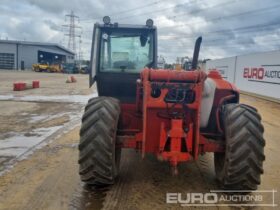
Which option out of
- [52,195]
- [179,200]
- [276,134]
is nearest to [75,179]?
[52,195]

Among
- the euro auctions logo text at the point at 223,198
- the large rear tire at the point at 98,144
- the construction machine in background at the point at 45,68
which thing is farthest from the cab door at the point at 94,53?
the construction machine in background at the point at 45,68

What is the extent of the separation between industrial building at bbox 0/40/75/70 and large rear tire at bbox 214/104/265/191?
72.6 metres

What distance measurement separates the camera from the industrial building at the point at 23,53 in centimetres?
7262

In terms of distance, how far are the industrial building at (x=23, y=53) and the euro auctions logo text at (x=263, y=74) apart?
187 ft

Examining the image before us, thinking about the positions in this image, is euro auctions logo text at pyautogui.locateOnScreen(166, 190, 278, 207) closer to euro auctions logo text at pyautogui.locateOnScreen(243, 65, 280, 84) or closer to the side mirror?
the side mirror

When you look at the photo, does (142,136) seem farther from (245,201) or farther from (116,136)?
(245,201)

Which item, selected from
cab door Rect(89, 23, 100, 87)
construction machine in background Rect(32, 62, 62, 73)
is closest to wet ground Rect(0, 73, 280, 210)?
cab door Rect(89, 23, 100, 87)

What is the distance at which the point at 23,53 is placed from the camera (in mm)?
75688

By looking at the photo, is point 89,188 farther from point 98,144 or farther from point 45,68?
point 45,68

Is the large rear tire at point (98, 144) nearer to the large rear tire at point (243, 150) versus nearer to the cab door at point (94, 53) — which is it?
the large rear tire at point (243, 150)

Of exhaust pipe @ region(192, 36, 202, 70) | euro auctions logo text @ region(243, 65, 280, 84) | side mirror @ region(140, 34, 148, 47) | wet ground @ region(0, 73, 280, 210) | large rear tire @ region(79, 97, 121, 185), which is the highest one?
side mirror @ region(140, 34, 148, 47)

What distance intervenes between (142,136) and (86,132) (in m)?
0.77

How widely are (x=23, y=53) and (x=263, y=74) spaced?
2452 inches

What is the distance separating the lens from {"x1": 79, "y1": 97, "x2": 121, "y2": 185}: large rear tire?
16.2ft
